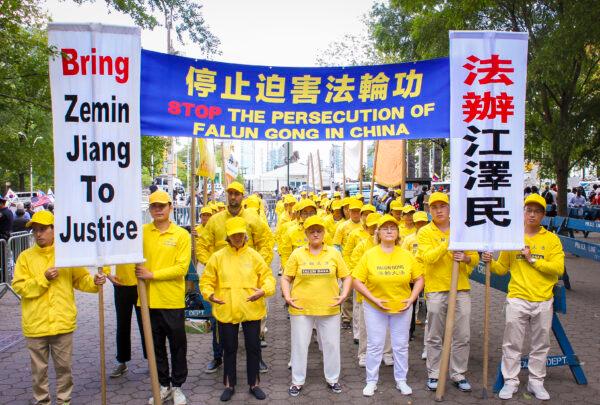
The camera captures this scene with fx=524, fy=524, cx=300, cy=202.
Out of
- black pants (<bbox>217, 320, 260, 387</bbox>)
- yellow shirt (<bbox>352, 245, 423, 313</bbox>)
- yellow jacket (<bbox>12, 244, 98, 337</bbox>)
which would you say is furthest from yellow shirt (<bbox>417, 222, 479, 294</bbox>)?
yellow jacket (<bbox>12, 244, 98, 337</bbox>)

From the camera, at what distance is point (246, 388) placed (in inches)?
219

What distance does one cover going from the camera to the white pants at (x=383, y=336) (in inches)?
211

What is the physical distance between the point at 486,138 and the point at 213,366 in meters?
3.96

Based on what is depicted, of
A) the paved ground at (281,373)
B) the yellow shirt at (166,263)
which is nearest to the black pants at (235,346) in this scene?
the paved ground at (281,373)

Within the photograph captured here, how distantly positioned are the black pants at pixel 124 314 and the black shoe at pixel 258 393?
4.70 feet

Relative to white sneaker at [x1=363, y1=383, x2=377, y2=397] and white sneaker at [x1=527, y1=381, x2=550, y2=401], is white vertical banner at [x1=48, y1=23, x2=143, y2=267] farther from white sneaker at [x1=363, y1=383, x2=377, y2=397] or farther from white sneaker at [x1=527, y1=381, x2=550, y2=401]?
white sneaker at [x1=527, y1=381, x2=550, y2=401]

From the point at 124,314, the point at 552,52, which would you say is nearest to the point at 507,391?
the point at 124,314

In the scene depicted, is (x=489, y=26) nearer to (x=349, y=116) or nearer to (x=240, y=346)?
(x=349, y=116)

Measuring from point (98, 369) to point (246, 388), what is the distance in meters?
1.93

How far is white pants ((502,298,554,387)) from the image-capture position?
5.21 metres

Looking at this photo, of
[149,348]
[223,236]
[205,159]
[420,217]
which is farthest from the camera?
[205,159]

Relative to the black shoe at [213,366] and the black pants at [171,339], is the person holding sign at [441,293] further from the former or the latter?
the black pants at [171,339]

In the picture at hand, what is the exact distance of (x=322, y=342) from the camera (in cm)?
541

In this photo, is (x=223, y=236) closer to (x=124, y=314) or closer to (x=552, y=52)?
(x=124, y=314)
